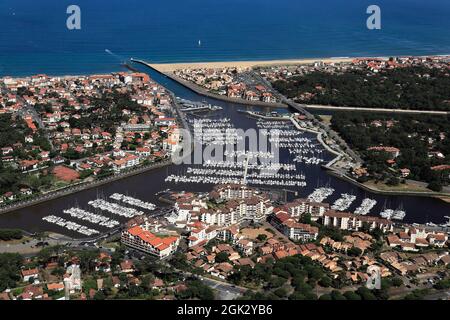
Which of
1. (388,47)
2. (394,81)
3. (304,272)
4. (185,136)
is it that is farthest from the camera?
(388,47)

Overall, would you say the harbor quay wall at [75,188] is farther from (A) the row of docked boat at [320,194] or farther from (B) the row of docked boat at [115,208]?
(A) the row of docked boat at [320,194]

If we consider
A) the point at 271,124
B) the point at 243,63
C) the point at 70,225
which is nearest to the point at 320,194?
the point at 70,225

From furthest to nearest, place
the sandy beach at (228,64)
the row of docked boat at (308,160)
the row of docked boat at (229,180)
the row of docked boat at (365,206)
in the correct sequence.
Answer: the sandy beach at (228,64), the row of docked boat at (308,160), the row of docked boat at (229,180), the row of docked boat at (365,206)

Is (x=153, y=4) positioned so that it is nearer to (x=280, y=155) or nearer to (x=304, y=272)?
(x=280, y=155)

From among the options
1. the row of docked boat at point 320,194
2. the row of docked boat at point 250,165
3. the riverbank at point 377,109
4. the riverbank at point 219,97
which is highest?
the riverbank at point 219,97

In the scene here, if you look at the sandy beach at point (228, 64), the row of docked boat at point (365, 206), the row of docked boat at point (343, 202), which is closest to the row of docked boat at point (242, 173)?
the row of docked boat at point (343, 202)

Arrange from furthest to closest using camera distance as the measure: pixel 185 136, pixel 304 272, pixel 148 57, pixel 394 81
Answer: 1. pixel 148 57
2. pixel 394 81
3. pixel 185 136
4. pixel 304 272

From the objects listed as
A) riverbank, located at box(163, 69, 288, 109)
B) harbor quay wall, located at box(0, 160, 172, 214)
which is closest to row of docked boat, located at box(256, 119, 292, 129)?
riverbank, located at box(163, 69, 288, 109)

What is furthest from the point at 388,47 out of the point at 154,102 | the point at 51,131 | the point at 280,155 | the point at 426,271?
the point at 426,271
